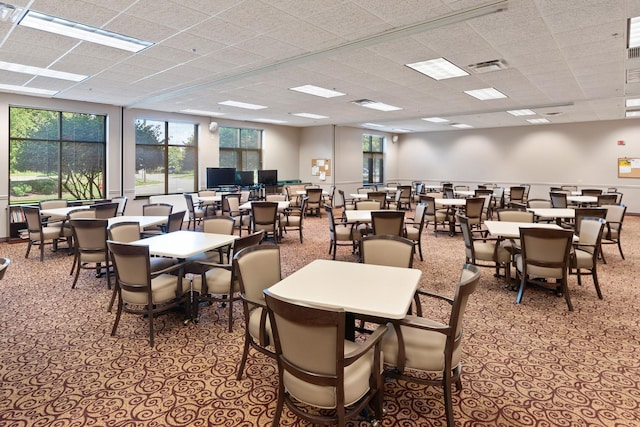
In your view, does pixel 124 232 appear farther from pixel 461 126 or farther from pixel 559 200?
pixel 461 126

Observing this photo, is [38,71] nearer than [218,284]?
No

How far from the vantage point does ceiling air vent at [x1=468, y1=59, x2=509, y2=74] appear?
5.62 metres

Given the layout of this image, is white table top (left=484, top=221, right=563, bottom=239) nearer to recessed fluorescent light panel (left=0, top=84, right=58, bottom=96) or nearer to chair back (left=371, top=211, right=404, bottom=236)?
chair back (left=371, top=211, right=404, bottom=236)

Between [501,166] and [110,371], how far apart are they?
15313 millimetres

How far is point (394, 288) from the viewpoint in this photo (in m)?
2.49

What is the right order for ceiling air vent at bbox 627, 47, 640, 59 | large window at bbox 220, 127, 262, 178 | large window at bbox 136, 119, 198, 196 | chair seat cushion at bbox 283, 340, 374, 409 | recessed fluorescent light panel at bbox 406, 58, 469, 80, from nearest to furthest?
chair seat cushion at bbox 283, 340, 374, 409 → ceiling air vent at bbox 627, 47, 640, 59 → recessed fluorescent light panel at bbox 406, 58, 469, 80 → large window at bbox 136, 119, 198, 196 → large window at bbox 220, 127, 262, 178

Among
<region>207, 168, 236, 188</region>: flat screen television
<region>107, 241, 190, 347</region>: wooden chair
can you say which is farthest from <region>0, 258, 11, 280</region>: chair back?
<region>207, 168, 236, 188</region>: flat screen television

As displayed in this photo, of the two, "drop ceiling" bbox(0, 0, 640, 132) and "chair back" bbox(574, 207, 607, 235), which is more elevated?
"drop ceiling" bbox(0, 0, 640, 132)

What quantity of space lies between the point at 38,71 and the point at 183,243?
15.5 ft

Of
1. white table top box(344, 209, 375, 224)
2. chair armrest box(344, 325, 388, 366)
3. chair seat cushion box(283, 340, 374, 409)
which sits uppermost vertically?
white table top box(344, 209, 375, 224)

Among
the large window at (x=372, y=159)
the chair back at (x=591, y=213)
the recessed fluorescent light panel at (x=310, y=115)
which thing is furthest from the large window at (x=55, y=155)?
the chair back at (x=591, y=213)

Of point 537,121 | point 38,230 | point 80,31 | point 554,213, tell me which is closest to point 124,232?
point 80,31

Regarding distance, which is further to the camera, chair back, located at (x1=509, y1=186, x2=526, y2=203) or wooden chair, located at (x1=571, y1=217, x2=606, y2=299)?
chair back, located at (x1=509, y1=186, x2=526, y2=203)

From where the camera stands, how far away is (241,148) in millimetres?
13289
